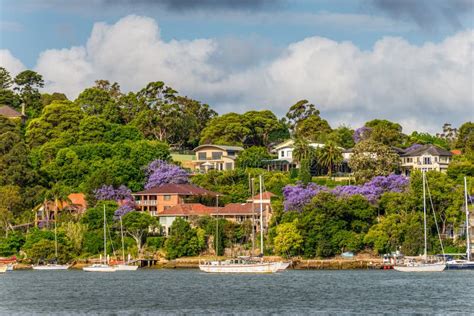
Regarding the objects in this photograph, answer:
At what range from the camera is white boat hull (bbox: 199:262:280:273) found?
89062 millimetres

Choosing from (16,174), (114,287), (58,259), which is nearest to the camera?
(114,287)

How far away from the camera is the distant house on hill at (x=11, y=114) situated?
478 feet

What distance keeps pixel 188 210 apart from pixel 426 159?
114 ft

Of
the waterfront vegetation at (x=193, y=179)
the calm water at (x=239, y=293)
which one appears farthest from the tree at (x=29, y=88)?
the calm water at (x=239, y=293)

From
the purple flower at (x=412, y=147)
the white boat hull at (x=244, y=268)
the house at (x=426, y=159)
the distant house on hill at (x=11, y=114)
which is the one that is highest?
the distant house on hill at (x=11, y=114)

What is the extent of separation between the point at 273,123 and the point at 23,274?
58.0 metres

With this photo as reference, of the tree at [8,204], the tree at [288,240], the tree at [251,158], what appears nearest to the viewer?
the tree at [288,240]

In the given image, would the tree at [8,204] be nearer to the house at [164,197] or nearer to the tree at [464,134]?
the house at [164,197]

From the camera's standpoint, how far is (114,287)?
79750 mm

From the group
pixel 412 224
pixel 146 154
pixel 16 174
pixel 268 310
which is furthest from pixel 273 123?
pixel 268 310

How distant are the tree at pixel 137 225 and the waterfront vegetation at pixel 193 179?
0.37 ft

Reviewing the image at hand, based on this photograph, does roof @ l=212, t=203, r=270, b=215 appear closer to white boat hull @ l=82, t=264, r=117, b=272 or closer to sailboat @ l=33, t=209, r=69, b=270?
white boat hull @ l=82, t=264, r=117, b=272

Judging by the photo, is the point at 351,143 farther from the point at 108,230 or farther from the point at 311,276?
the point at 311,276

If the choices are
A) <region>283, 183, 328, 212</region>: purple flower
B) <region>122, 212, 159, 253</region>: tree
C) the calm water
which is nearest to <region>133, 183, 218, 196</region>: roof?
<region>122, 212, 159, 253</region>: tree
